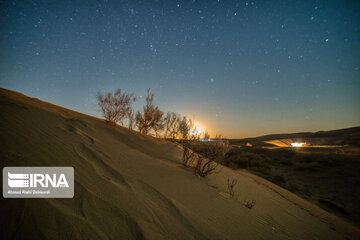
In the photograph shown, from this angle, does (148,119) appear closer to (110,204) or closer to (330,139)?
(110,204)

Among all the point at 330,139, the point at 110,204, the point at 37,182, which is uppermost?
the point at 37,182

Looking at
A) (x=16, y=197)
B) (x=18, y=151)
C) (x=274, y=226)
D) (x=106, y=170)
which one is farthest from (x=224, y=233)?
(x=18, y=151)

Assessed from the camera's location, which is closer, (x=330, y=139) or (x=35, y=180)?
(x=35, y=180)

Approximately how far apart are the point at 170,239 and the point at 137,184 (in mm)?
917

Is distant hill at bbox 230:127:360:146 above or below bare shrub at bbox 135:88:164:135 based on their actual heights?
below

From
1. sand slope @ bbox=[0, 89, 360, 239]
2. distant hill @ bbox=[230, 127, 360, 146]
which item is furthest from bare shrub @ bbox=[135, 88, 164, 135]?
→ distant hill @ bbox=[230, 127, 360, 146]

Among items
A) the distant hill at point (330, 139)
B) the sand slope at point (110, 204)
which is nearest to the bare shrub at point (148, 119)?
the sand slope at point (110, 204)

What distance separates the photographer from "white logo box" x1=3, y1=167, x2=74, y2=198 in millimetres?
1356

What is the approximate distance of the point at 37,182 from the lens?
5.13 ft

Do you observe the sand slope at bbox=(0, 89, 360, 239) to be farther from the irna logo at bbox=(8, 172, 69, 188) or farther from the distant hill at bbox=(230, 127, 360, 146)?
the distant hill at bbox=(230, 127, 360, 146)

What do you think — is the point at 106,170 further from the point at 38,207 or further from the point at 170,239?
the point at 170,239

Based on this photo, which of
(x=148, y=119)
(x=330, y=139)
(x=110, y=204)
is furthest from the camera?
(x=330, y=139)

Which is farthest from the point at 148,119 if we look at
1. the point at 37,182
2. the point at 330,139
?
the point at 330,139

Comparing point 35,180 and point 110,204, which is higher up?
point 35,180
